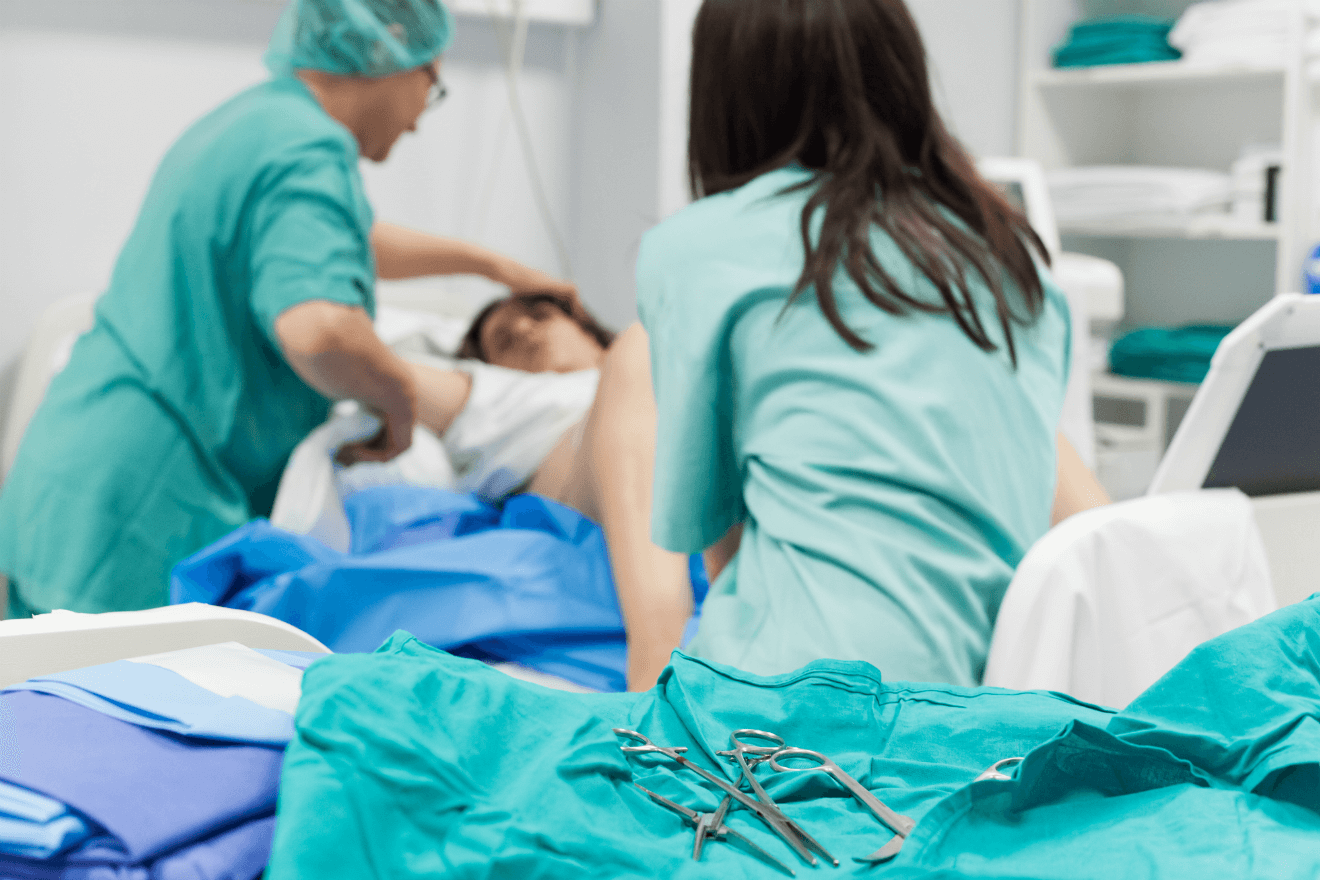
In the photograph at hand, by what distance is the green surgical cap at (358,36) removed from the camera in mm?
1586

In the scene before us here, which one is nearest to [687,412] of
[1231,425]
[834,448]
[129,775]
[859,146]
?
[834,448]

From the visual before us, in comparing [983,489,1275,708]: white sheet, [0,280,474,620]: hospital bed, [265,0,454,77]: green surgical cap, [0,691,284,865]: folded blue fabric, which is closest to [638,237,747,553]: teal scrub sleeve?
[983,489,1275,708]: white sheet

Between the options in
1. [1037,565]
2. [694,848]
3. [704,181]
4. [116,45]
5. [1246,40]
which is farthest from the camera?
[1246,40]

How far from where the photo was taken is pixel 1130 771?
45 centimetres

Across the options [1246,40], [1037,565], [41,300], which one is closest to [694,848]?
[1037,565]

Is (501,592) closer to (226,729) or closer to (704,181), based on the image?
(704,181)

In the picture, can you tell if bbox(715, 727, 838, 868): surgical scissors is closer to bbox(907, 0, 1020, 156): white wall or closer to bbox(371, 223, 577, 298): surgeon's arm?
bbox(371, 223, 577, 298): surgeon's arm

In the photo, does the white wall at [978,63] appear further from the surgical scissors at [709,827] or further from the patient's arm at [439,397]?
the surgical scissors at [709,827]

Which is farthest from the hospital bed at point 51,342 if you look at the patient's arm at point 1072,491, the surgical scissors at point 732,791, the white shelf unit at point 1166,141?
the surgical scissors at point 732,791

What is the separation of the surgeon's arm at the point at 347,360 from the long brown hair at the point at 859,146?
0.56 metres

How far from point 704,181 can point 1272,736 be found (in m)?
0.86

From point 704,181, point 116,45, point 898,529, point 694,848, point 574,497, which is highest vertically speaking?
point 116,45

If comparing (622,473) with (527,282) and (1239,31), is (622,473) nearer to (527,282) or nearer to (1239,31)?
(527,282)

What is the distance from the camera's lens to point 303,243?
1.49 meters
